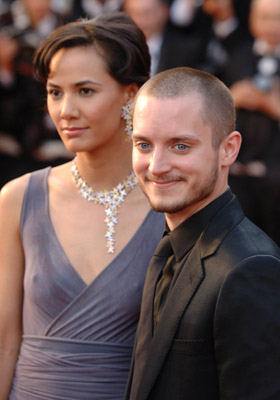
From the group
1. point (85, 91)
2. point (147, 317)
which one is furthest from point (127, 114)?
point (147, 317)

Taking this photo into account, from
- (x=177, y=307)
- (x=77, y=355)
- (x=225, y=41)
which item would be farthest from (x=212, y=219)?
(x=225, y=41)

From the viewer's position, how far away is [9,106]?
21.6 feet

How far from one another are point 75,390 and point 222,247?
101cm

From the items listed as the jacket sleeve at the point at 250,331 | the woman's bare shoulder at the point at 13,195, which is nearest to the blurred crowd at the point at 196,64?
the woman's bare shoulder at the point at 13,195

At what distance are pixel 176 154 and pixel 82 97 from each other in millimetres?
754

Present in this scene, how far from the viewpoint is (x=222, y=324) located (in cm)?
165

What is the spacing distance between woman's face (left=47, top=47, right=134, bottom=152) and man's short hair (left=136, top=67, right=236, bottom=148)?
1.93ft

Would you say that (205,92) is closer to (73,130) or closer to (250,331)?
(250,331)

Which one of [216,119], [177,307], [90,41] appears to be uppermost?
[90,41]

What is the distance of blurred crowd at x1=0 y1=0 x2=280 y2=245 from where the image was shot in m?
5.72

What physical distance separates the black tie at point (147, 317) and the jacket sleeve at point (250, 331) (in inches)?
10.8

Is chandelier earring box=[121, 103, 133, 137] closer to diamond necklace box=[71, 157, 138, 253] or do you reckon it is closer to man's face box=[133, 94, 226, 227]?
diamond necklace box=[71, 157, 138, 253]

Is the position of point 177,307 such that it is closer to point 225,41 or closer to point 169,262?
point 169,262

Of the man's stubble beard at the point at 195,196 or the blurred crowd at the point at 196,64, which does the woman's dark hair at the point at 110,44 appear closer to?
the man's stubble beard at the point at 195,196
